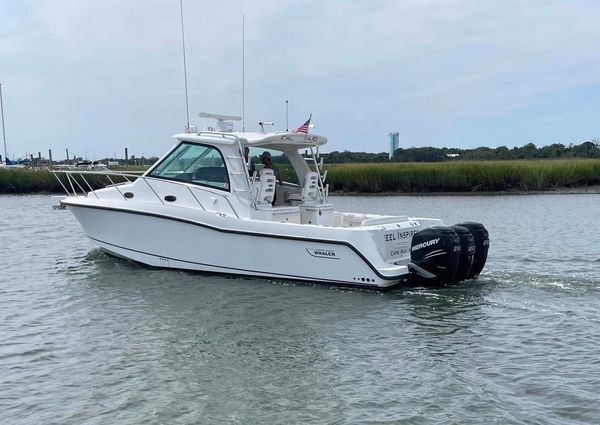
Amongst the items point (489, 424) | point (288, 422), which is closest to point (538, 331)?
point (489, 424)

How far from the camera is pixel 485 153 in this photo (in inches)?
2502

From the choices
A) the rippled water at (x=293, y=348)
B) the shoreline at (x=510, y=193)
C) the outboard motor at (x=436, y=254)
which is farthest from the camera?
the shoreline at (x=510, y=193)

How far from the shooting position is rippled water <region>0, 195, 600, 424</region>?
576cm

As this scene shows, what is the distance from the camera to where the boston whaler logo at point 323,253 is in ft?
33.5

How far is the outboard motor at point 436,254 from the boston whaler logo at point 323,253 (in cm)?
126

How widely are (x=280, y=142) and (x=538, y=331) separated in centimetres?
588

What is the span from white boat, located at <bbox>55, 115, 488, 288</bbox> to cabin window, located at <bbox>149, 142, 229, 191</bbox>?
0.06ft

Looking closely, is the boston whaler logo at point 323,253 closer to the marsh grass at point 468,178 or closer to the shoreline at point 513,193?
the shoreline at point 513,193

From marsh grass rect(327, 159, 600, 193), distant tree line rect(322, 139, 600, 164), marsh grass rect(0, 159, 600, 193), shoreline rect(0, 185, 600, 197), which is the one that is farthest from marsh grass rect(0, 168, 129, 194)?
distant tree line rect(322, 139, 600, 164)

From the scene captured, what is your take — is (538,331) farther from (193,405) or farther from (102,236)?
(102,236)

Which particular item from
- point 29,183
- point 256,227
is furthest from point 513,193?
point 29,183

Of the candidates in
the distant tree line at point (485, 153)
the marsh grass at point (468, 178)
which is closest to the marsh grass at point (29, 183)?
the marsh grass at point (468, 178)

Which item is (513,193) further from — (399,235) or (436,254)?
(436,254)

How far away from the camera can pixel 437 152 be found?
63.8m
